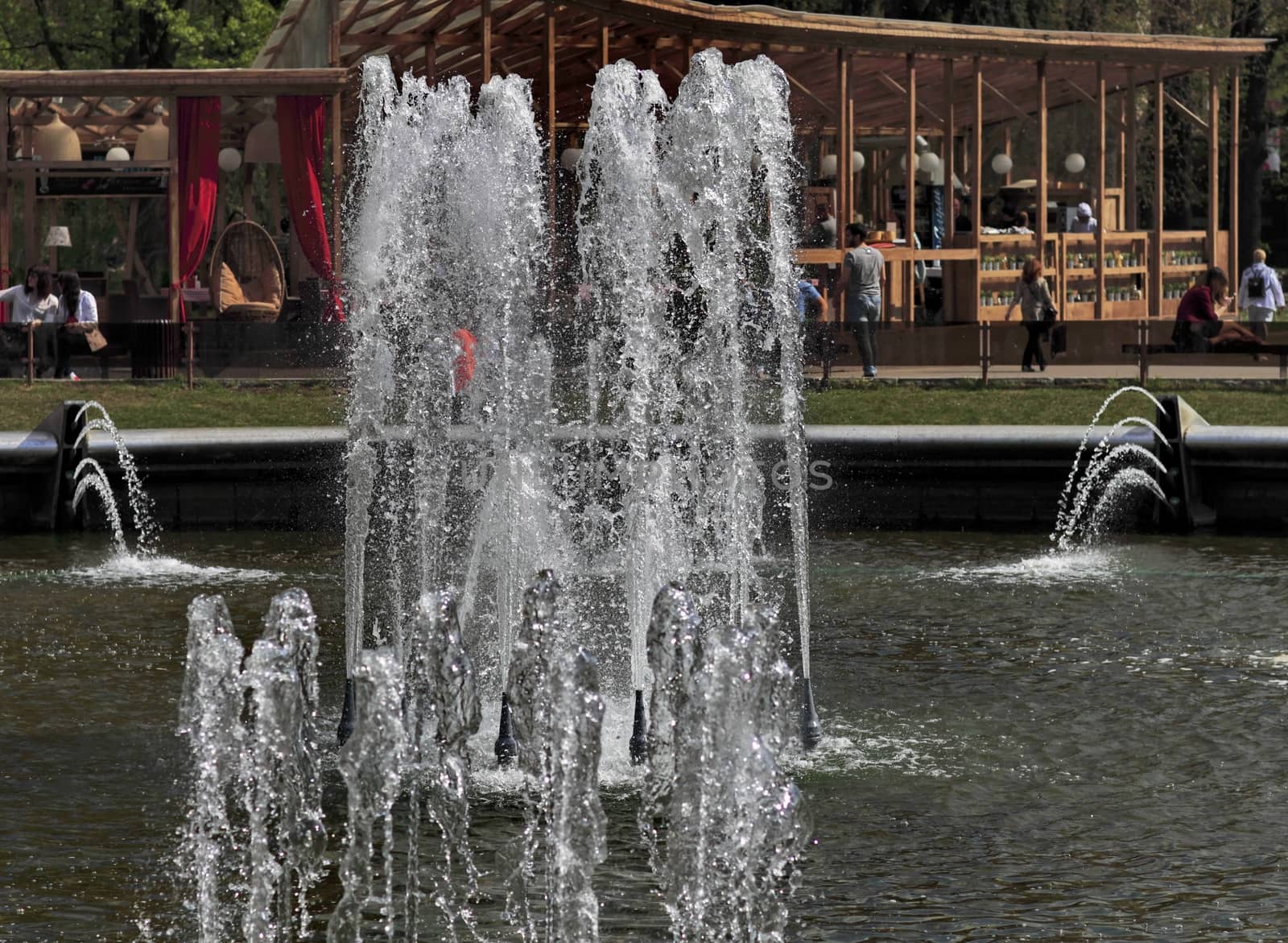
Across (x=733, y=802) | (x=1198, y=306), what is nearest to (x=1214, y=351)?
(x=1198, y=306)

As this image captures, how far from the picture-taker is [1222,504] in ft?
49.0

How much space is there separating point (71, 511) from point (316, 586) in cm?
294

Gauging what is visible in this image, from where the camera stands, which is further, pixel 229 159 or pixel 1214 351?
pixel 229 159

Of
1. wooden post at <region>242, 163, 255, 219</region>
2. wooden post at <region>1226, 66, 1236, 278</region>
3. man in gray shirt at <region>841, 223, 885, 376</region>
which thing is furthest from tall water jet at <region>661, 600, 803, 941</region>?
wooden post at <region>242, 163, 255, 219</region>

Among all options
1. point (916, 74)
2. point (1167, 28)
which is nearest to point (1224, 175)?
point (1167, 28)

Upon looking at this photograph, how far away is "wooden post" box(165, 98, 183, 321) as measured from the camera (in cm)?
2435

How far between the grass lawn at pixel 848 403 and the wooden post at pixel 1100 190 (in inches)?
290

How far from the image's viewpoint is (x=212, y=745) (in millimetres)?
6781

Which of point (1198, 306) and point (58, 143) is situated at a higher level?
point (58, 143)

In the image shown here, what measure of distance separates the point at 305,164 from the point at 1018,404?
9118 millimetres

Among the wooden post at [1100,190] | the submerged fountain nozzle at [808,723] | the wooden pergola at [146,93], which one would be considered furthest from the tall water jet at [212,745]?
the wooden post at [1100,190]

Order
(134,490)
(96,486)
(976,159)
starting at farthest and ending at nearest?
1. (976,159)
2. (134,490)
3. (96,486)

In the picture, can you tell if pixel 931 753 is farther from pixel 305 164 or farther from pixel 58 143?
pixel 58 143

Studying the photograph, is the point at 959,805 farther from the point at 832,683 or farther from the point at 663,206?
the point at 663,206
